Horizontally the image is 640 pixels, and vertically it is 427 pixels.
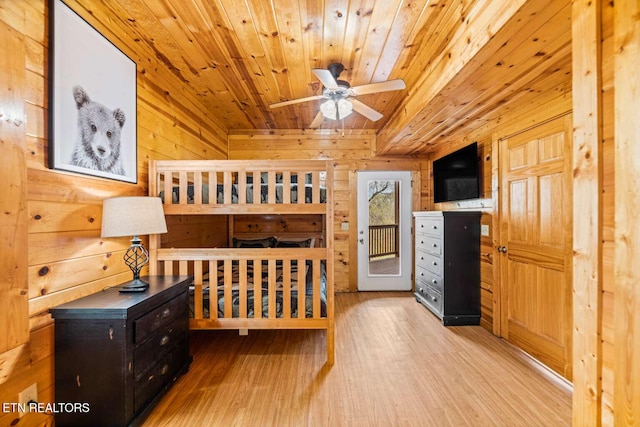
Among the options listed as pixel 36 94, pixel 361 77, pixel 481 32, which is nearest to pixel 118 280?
pixel 36 94

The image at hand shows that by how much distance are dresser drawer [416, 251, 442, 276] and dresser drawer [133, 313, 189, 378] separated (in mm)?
2683

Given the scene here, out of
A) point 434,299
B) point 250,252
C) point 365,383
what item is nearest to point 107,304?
point 250,252

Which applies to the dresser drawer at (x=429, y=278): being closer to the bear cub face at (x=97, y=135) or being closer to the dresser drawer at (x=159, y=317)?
the dresser drawer at (x=159, y=317)

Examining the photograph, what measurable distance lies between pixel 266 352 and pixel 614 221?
2.50 metres

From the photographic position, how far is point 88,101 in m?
1.67

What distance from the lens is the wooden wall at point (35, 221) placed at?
124 cm

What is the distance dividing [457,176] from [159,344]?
3.50 m

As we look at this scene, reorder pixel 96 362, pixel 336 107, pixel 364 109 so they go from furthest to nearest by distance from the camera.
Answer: pixel 364 109
pixel 336 107
pixel 96 362

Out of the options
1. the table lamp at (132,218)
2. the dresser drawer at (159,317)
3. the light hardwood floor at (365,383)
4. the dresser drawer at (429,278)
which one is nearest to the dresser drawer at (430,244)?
the dresser drawer at (429,278)

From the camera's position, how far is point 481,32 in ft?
4.90

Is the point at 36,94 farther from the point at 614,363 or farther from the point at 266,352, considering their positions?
the point at 614,363

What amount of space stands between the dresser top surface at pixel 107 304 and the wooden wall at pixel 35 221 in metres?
0.07

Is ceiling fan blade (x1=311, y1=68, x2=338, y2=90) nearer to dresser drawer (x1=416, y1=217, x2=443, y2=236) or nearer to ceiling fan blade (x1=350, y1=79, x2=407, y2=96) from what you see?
ceiling fan blade (x1=350, y1=79, x2=407, y2=96)

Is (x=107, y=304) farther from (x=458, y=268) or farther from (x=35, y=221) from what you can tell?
(x=458, y=268)
